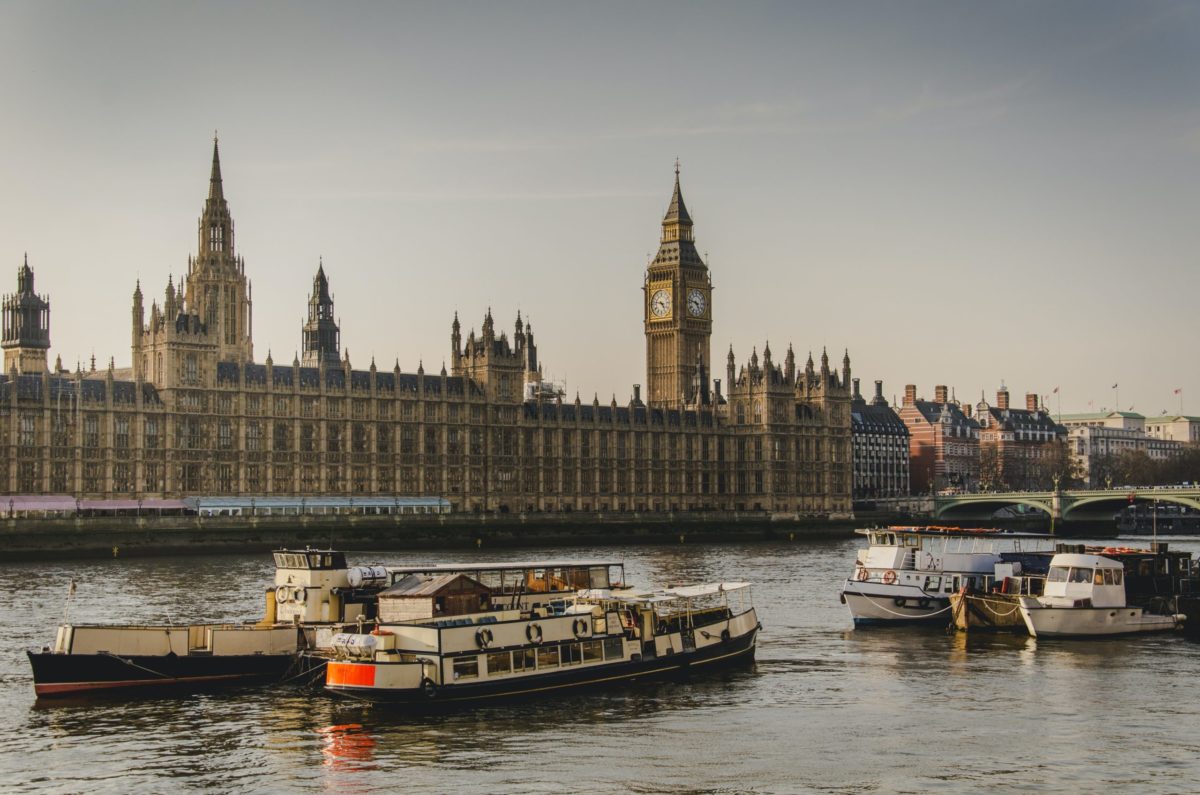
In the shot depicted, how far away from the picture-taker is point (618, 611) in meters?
55.4

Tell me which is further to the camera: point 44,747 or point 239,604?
point 239,604

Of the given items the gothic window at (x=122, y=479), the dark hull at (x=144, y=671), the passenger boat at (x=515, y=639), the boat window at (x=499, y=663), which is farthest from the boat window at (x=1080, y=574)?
the gothic window at (x=122, y=479)

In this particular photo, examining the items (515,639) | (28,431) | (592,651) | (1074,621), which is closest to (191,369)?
(28,431)

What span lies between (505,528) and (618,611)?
9536cm

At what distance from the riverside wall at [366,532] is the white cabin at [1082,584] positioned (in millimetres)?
51586

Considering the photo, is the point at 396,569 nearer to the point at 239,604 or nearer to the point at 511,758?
the point at 511,758

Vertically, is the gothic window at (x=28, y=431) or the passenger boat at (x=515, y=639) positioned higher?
the gothic window at (x=28, y=431)

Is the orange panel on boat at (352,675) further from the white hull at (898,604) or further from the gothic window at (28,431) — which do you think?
the gothic window at (28,431)

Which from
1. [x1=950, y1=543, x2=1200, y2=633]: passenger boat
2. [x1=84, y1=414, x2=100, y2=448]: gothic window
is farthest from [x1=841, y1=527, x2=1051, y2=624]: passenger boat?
[x1=84, y1=414, x2=100, y2=448]: gothic window

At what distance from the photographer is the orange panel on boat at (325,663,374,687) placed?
48.9m

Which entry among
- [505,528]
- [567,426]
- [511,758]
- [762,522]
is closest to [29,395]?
[505,528]

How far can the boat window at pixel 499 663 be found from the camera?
50.5m

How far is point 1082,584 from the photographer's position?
2670 inches

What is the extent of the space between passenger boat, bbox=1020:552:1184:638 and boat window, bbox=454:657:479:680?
2696 centimetres
